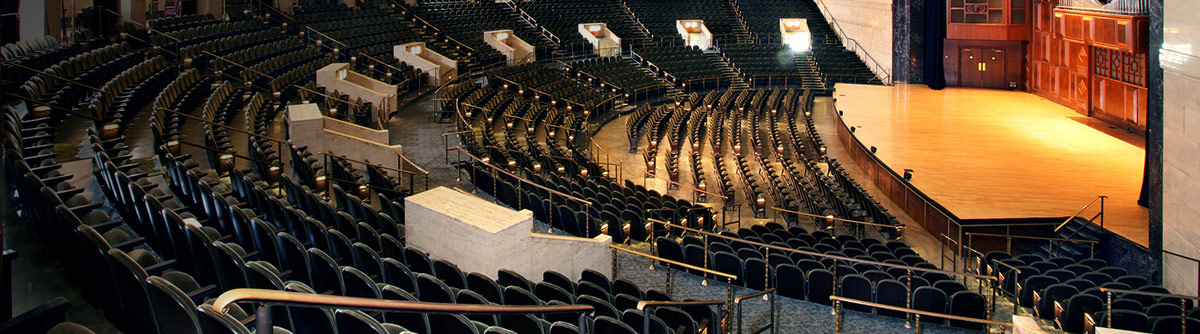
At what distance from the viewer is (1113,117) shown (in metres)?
15.3

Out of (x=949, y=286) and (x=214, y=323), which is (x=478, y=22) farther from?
(x=214, y=323)

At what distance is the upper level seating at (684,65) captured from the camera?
21047mm

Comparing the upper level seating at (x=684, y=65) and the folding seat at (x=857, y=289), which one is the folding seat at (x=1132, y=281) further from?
the upper level seating at (x=684, y=65)

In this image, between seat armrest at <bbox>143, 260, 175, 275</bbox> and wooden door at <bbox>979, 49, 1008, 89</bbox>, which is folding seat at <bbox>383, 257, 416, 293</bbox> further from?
wooden door at <bbox>979, 49, 1008, 89</bbox>

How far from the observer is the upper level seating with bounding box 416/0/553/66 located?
2019 cm

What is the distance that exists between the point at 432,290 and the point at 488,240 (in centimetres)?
135

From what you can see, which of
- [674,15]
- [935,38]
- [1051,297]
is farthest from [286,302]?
[674,15]

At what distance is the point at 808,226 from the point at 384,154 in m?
5.21

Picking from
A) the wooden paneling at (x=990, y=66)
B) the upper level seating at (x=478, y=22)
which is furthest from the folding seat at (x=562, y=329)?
the wooden paneling at (x=990, y=66)

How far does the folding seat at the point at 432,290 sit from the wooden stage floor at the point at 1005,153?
7.06 m

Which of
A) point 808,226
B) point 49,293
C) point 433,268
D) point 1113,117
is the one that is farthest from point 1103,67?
point 49,293

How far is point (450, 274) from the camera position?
555cm

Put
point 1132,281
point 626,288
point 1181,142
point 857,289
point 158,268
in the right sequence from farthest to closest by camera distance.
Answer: point 1181,142, point 1132,281, point 857,289, point 626,288, point 158,268

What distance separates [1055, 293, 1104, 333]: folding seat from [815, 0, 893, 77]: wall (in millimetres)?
16867
